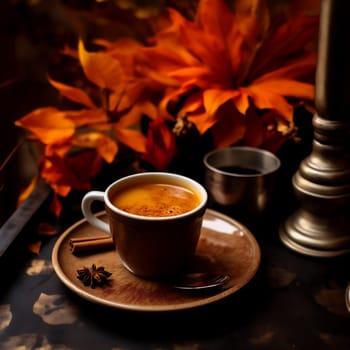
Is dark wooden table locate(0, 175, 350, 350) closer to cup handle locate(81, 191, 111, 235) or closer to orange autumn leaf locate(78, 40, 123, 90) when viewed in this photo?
cup handle locate(81, 191, 111, 235)

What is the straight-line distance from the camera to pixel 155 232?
1.98 ft

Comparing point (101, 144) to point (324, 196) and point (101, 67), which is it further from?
point (324, 196)

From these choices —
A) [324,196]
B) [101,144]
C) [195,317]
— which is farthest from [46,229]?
[324,196]

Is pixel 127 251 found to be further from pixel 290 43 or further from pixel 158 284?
pixel 290 43

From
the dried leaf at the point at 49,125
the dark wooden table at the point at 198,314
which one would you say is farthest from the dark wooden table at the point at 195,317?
the dried leaf at the point at 49,125

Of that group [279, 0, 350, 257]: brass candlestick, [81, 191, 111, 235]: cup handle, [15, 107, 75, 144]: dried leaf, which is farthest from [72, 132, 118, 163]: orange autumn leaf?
[279, 0, 350, 257]: brass candlestick

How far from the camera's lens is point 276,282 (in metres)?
0.67

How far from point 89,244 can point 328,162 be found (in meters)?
0.33

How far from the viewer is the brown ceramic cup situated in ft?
1.98

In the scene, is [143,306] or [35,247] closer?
[143,306]

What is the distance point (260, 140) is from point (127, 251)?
30 cm

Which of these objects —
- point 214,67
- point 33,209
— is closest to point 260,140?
point 214,67

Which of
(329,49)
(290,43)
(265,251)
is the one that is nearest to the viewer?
(329,49)

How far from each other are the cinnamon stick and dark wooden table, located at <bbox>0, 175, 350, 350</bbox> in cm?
4
